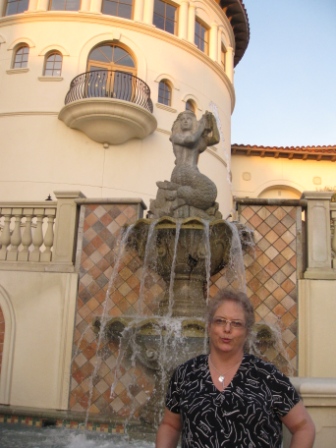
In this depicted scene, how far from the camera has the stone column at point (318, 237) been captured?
777cm

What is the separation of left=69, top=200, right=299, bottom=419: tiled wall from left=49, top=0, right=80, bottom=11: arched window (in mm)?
14619

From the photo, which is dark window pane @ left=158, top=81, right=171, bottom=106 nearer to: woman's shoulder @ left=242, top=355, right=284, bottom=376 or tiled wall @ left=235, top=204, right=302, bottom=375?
tiled wall @ left=235, top=204, right=302, bottom=375

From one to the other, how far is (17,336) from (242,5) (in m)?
21.7

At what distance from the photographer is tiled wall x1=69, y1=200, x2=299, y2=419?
7512 millimetres

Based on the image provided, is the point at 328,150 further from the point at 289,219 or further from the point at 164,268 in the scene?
the point at 164,268

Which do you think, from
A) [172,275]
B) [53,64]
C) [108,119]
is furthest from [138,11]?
[172,275]

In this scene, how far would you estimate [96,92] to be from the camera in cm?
1847

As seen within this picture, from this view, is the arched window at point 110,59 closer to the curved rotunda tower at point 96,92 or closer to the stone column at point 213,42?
the curved rotunda tower at point 96,92

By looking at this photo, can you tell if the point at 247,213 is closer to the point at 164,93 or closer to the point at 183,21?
the point at 164,93

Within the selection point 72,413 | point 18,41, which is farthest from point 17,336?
point 18,41

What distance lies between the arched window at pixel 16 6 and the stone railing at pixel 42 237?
15.0m

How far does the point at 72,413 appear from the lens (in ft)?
24.4

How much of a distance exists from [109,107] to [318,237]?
11.9 m

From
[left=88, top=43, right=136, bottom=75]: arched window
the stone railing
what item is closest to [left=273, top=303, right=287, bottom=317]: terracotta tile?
the stone railing
